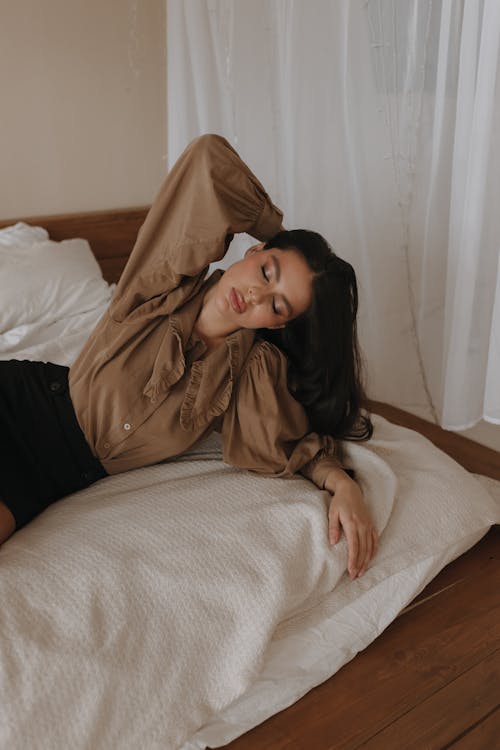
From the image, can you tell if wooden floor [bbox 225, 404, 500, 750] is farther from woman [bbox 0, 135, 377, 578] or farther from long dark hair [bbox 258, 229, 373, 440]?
long dark hair [bbox 258, 229, 373, 440]

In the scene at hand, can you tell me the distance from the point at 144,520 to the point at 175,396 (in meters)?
0.26

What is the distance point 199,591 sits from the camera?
A: 1.32m

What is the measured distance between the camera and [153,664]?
4.02ft

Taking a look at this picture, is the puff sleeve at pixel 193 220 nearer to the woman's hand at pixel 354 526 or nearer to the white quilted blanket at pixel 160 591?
the white quilted blanket at pixel 160 591


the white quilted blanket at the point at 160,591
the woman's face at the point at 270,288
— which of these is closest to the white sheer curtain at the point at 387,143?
the woman's face at the point at 270,288

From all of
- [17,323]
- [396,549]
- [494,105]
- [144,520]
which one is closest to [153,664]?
[144,520]

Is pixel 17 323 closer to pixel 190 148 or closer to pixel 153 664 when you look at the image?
pixel 190 148

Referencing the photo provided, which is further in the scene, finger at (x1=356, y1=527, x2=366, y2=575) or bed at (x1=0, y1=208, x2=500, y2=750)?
finger at (x1=356, y1=527, x2=366, y2=575)

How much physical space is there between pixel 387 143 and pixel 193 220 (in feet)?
2.02

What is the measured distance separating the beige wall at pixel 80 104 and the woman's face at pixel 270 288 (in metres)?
1.46

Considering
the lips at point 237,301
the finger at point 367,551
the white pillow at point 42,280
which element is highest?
the lips at point 237,301

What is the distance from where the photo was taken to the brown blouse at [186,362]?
1.53m

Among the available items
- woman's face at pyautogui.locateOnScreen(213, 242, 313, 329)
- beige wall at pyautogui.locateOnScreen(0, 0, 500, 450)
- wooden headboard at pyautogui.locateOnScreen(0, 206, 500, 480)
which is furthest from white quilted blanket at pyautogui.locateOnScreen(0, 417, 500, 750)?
beige wall at pyautogui.locateOnScreen(0, 0, 500, 450)

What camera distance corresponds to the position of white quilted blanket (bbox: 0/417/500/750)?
3.76 ft
